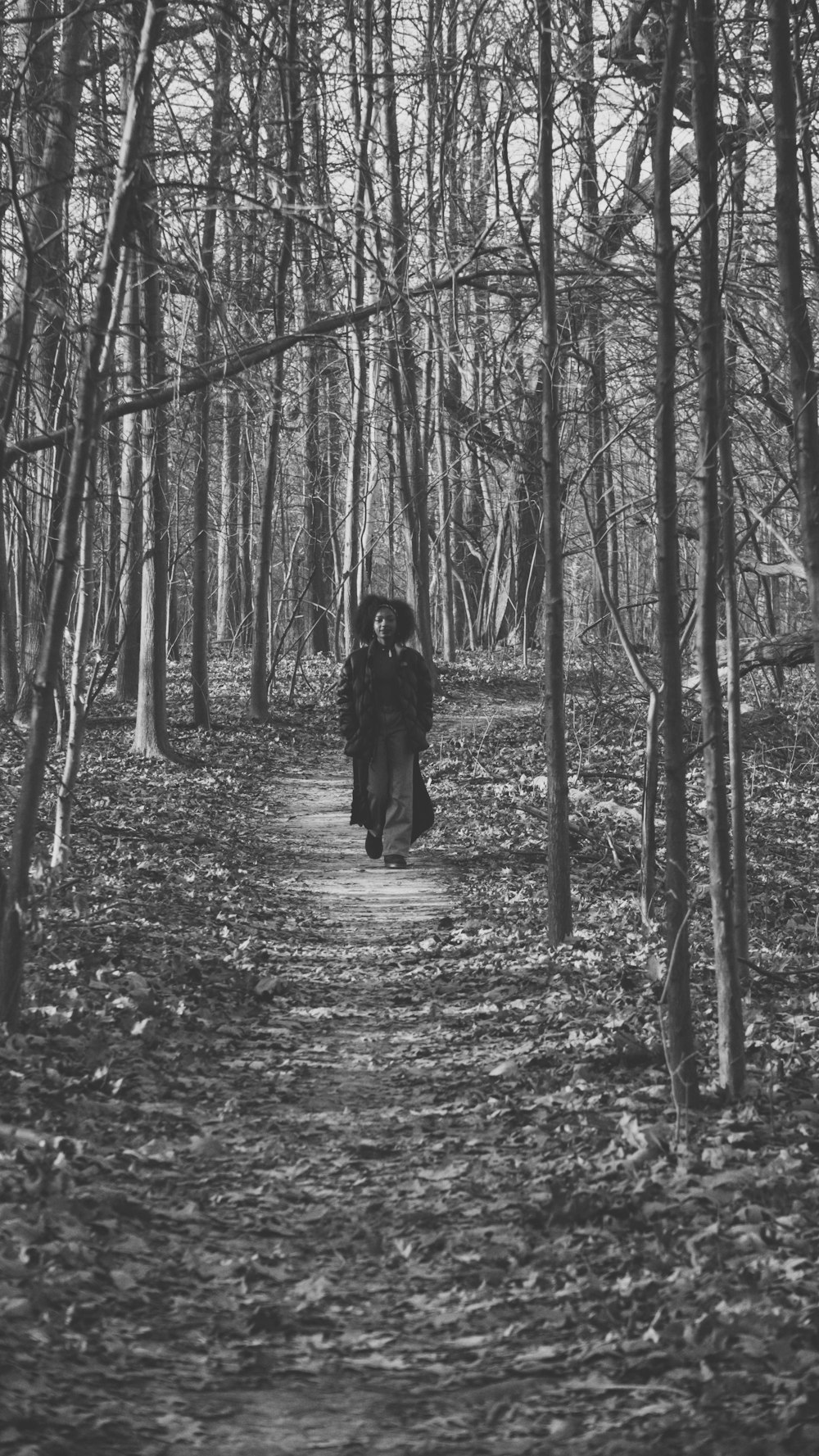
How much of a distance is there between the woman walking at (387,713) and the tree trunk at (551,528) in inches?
106

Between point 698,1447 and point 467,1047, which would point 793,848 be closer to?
point 467,1047

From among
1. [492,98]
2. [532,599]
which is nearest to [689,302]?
[492,98]

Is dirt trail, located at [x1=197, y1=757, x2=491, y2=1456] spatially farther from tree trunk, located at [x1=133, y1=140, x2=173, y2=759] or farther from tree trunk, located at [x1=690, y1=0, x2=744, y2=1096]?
tree trunk, located at [x1=133, y1=140, x2=173, y2=759]

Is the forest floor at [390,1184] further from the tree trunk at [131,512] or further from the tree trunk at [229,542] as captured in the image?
the tree trunk at [229,542]

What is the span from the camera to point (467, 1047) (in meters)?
6.30

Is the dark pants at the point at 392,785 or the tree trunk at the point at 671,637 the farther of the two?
the dark pants at the point at 392,785

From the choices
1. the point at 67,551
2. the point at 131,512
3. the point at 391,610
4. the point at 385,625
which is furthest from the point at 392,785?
the point at 67,551

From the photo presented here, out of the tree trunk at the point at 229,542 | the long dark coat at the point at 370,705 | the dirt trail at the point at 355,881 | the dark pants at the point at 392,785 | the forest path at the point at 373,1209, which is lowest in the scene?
the forest path at the point at 373,1209

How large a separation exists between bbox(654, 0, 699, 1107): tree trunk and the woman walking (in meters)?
5.29

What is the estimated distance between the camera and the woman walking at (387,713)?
10.3 meters

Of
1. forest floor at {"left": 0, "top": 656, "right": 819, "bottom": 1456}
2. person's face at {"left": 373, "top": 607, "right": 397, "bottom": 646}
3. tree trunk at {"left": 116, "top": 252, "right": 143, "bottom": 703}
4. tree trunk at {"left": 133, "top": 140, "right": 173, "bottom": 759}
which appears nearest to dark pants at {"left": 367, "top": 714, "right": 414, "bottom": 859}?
person's face at {"left": 373, "top": 607, "right": 397, "bottom": 646}

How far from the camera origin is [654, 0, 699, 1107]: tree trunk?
4.84m

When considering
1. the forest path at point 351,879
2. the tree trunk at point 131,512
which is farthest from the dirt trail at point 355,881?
the tree trunk at point 131,512

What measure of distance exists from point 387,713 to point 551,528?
3.30m
